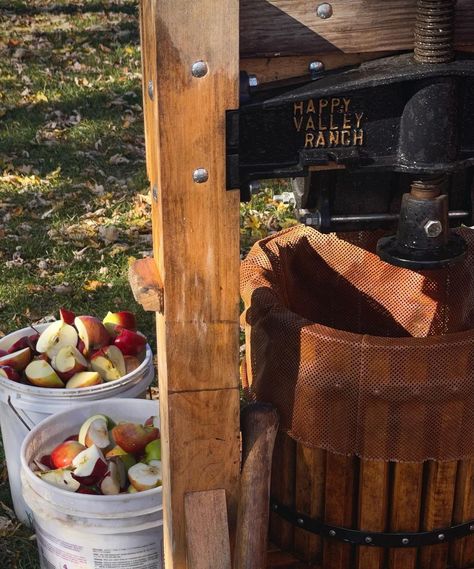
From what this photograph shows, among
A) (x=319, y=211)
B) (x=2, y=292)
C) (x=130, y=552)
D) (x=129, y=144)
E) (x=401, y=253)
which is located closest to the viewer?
(x=401, y=253)

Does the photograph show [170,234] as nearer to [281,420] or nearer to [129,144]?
[281,420]

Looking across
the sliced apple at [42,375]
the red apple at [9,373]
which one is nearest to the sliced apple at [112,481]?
the sliced apple at [42,375]

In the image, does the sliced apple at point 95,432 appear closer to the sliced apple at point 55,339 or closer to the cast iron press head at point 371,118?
the sliced apple at point 55,339

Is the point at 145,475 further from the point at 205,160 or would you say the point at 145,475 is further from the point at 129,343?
the point at 205,160

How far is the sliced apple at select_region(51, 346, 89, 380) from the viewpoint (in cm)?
316

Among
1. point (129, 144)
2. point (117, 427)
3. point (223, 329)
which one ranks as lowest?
point (129, 144)

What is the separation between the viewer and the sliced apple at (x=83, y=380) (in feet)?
10.3

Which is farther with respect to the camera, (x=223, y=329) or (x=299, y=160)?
(x=223, y=329)

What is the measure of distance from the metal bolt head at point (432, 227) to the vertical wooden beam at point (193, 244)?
43 cm

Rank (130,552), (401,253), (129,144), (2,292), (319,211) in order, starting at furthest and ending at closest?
(129,144), (2,292), (130,552), (319,211), (401,253)

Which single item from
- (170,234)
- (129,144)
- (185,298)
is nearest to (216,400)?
(185,298)

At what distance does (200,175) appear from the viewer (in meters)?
1.96

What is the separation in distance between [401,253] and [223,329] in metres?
0.44

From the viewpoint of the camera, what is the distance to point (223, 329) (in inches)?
83.4
